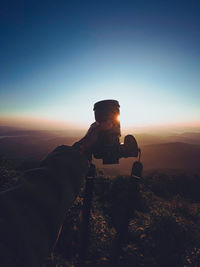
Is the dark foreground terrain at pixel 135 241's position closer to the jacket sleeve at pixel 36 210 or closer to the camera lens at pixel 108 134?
the camera lens at pixel 108 134

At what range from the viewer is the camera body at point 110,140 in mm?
1455

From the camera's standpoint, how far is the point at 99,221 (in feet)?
12.8

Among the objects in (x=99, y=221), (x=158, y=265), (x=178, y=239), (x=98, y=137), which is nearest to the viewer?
(x=98, y=137)

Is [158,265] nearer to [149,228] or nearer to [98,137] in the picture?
[149,228]

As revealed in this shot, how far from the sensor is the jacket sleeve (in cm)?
44

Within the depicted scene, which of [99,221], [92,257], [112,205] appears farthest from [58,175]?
[112,205]

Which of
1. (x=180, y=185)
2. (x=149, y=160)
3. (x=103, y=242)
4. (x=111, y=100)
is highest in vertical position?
(x=111, y=100)

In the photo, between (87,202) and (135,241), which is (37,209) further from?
(135,241)

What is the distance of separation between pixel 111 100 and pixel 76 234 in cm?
370

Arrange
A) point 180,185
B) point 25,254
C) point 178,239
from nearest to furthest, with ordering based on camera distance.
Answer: point 25,254
point 178,239
point 180,185

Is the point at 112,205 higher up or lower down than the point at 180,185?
higher up

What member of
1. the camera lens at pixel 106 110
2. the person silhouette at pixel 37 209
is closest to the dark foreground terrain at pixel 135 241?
the camera lens at pixel 106 110

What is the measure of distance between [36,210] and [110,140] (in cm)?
103

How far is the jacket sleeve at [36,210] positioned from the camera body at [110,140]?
61 centimetres
